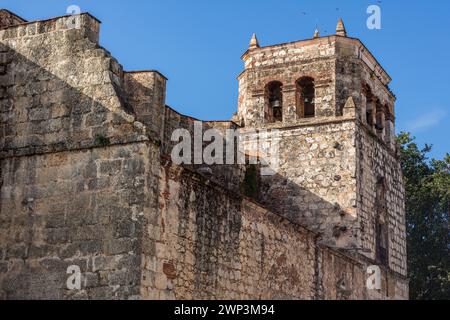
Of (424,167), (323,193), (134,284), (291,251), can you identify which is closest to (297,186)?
(323,193)

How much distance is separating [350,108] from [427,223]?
502 inches

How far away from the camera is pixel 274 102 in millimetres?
21828

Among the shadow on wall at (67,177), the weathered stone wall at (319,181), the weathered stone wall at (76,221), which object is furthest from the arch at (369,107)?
the weathered stone wall at (76,221)

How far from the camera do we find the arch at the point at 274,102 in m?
21.7

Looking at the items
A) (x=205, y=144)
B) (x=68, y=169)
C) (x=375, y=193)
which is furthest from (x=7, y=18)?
(x=375, y=193)

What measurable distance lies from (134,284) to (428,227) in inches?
930

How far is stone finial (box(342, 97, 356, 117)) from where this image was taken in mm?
20469

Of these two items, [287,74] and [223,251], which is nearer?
[223,251]

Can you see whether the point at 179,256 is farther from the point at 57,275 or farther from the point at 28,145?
the point at 28,145

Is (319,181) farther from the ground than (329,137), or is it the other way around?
(329,137)

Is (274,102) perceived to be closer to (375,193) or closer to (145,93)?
(375,193)

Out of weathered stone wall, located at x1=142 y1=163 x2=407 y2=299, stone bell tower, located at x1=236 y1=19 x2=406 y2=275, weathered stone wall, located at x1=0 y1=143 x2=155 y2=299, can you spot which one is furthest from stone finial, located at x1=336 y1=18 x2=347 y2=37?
weathered stone wall, located at x1=0 y1=143 x2=155 y2=299

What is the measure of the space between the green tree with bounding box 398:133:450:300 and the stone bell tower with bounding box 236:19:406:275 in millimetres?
8252

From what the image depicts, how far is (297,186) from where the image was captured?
20.6 m
